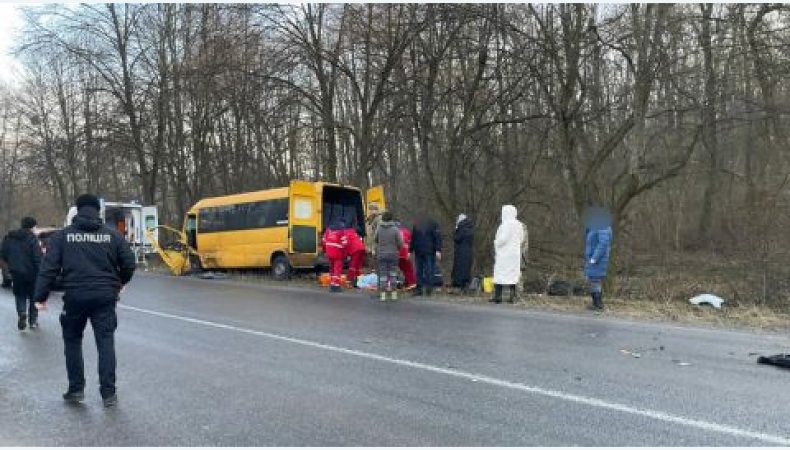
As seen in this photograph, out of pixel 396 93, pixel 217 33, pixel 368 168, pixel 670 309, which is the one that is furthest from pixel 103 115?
pixel 670 309

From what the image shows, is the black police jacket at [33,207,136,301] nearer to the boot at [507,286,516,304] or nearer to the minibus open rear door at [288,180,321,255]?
the boot at [507,286,516,304]

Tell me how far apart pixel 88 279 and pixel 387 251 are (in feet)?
26.5

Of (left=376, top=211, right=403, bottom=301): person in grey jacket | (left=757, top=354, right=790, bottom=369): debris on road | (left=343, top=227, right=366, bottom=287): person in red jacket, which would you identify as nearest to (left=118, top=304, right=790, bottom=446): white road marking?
(left=757, top=354, right=790, bottom=369): debris on road

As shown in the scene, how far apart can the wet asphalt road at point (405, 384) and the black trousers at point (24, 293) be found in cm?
33

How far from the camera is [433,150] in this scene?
18906mm

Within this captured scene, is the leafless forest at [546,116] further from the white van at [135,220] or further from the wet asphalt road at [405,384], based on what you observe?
the wet asphalt road at [405,384]

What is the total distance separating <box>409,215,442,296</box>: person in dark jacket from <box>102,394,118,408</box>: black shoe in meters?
8.69

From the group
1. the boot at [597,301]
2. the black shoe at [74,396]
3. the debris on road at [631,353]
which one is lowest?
the black shoe at [74,396]

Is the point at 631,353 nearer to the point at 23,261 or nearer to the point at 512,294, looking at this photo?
the point at 512,294

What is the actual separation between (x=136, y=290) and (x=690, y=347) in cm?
1244

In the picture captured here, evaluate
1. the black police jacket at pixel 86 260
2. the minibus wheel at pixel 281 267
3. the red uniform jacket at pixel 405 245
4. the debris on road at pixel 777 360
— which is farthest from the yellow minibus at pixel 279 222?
the black police jacket at pixel 86 260

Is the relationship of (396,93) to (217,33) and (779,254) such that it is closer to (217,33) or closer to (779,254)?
(217,33)

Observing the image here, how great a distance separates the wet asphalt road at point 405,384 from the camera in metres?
4.97

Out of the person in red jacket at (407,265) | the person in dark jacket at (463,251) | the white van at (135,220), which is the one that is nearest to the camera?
the person in dark jacket at (463,251)
